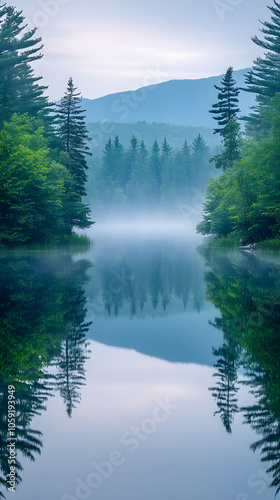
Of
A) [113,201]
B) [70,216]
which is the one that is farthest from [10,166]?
[113,201]

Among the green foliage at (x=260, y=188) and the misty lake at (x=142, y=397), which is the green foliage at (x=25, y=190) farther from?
the misty lake at (x=142, y=397)

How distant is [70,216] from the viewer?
54250 millimetres

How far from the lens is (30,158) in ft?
139

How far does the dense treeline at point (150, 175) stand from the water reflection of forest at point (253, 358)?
161437 millimetres

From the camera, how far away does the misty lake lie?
5051 millimetres

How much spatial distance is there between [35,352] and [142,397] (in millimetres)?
2974

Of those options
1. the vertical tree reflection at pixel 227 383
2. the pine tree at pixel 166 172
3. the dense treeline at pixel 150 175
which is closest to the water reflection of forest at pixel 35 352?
the vertical tree reflection at pixel 227 383

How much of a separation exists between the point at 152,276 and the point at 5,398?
58.3ft

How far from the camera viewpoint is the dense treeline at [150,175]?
178625mm

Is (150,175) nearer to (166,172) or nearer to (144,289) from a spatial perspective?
(166,172)

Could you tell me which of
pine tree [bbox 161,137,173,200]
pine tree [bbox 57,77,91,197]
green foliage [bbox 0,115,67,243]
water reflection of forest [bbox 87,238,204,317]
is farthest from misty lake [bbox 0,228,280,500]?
pine tree [bbox 161,137,173,200]

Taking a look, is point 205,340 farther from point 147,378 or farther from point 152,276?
point 152,276

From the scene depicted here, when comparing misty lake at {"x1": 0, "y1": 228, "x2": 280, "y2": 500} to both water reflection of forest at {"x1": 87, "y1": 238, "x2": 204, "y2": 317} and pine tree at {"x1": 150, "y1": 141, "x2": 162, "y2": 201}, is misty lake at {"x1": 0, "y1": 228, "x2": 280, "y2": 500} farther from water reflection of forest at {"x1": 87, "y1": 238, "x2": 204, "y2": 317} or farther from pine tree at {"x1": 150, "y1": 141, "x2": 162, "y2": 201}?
pine tree at {"x1": 150, "y1": 141, "x2": 162, "y2": 201}

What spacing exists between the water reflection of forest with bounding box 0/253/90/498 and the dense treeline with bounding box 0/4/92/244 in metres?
23.5
